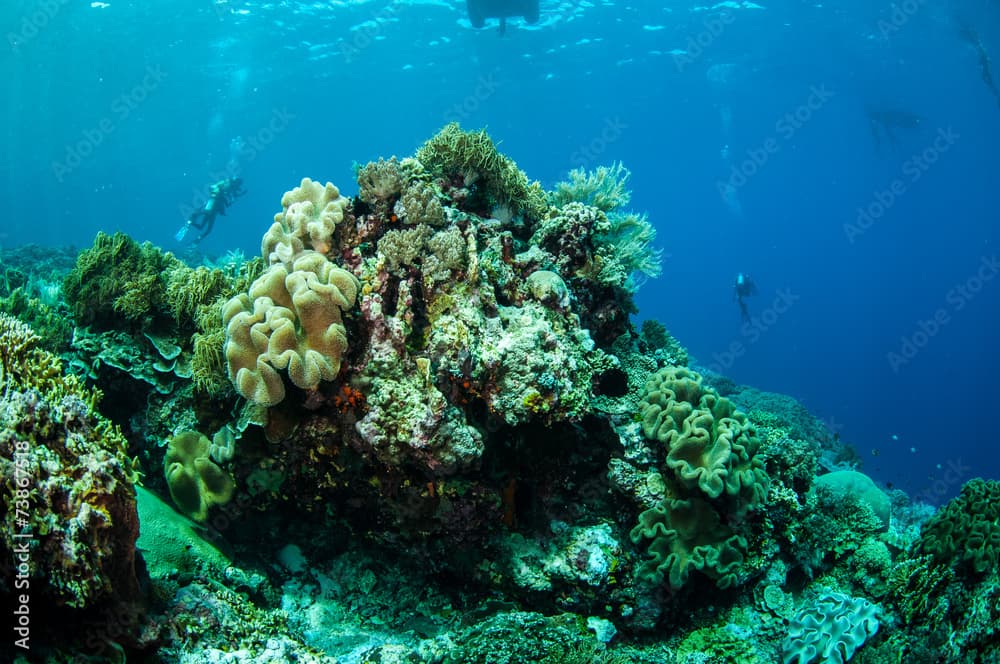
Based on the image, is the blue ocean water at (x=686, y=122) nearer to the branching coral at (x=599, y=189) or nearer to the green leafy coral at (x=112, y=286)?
the branching coral at (x=599, y=189)

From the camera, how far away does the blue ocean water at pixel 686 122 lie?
37.5 m

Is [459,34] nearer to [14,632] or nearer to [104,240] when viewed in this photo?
[104,240]

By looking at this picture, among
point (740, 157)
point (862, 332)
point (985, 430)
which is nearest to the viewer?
point (985, 430)

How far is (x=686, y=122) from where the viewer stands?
217ft

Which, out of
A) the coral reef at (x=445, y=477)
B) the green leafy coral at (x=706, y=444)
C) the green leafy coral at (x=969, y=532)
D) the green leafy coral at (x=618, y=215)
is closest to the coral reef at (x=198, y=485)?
the coral reef at (x=445, y=477)

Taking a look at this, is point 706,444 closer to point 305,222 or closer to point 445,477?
point 445,477

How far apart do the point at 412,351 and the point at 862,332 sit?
6605 inches

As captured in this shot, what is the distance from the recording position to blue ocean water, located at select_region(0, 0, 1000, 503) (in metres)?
37.5

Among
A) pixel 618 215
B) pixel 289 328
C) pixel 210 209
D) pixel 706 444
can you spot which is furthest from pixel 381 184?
pixel 210 209

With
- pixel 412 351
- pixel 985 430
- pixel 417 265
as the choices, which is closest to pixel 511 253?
pixel 417 265

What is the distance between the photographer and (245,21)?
38.3 m

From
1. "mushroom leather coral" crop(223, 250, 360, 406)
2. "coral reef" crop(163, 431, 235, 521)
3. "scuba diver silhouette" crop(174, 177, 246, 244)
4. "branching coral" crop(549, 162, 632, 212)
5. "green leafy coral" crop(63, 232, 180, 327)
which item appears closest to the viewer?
"mushroom leather coral" crop(223, 250, 360, 406)

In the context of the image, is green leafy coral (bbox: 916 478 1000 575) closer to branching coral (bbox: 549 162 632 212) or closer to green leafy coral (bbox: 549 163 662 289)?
green leafy coral (bbox: 549 163 662 289)

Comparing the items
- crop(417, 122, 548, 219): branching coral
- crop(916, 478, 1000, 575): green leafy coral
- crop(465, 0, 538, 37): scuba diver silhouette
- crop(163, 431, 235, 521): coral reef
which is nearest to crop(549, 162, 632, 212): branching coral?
crop(417, 122, 548, 219): branching coral
